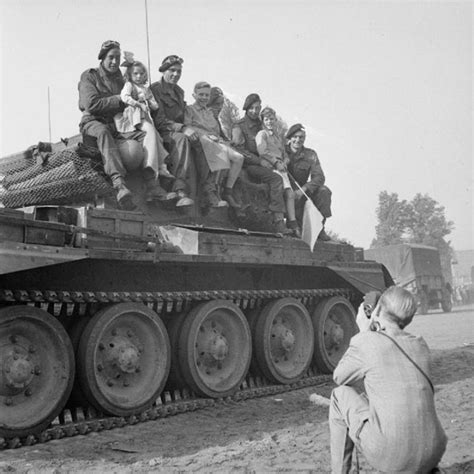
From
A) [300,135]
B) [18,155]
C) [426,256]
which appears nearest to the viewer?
[18,155]

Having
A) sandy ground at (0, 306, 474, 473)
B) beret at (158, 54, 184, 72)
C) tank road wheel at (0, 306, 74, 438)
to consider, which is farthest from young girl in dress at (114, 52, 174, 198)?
sandy ground at (0, 306, 474, 473)

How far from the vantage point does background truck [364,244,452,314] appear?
28094mm

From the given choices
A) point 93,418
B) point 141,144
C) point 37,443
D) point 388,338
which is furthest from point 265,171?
point 388,338

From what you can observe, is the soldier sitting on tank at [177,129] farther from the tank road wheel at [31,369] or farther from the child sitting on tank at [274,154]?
the tank road wheel at [31,369]

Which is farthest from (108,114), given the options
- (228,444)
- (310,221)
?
(228,444)

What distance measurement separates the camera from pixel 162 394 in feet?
24.7

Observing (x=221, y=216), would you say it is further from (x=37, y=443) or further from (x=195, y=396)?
(x=37, y=443)

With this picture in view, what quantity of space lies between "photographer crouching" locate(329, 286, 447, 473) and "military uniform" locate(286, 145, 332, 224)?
7230 mm

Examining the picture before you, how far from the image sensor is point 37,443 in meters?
5.72

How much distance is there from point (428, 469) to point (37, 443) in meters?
3.62

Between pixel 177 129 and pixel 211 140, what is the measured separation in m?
0.58

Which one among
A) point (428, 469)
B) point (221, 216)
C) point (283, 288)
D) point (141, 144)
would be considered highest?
point (141, 144)

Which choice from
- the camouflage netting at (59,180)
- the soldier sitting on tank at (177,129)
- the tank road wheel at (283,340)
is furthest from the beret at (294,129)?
the camouflage netting at (59,180)

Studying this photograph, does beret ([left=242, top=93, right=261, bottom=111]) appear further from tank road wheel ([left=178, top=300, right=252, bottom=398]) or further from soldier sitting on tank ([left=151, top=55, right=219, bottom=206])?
tank road wheel ([left=178, top=300, right=252, bottom=398])
